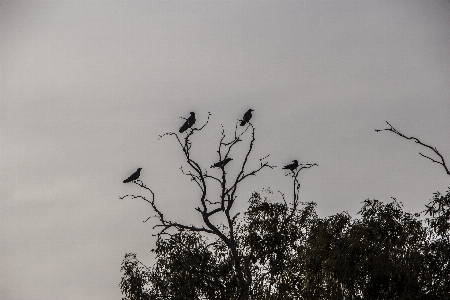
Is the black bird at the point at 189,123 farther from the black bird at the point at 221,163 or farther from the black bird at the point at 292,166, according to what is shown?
the black bird at the point at 292,166

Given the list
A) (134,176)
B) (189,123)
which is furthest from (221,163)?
(134,176)

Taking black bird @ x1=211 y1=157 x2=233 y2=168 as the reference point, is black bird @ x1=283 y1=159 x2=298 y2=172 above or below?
above

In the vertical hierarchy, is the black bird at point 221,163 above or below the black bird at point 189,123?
below

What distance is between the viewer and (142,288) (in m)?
27.0

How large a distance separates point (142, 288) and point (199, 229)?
6.40 meters

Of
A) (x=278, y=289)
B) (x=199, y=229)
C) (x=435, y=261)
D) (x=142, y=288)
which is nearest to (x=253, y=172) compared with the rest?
(x=199, y=229)

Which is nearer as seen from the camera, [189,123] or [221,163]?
[221,163]

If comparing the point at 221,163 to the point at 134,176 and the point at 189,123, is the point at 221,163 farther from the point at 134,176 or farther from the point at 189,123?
the point at 134,176

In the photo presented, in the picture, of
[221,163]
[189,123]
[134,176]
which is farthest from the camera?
[134,176]

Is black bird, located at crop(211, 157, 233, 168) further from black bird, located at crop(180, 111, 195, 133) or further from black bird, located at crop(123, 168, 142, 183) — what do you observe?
black bird, located at crop(123, 168, 142, 183)

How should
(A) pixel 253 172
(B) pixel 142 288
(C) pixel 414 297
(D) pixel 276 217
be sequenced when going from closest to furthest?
(C) pixel 414 297
(A) pixel 253 172
(D) pixel 276 217
(B) pixel 142 288

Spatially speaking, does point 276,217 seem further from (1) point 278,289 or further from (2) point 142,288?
(2) point 142,288

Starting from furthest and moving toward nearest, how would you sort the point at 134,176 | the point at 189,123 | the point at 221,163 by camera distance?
the point at 134,176 → the point at 189,123 → the point at 221,163

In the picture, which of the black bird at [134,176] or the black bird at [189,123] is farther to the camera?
the black bird at [134,176]
